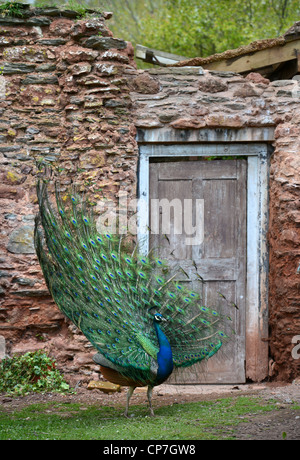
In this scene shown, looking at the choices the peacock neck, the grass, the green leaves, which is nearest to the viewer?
the grass

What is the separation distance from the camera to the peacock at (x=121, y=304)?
4605mm

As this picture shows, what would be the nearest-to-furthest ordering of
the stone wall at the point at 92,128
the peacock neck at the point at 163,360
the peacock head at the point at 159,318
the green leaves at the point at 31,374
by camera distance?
the peacock neck at the point at 163,360 → the peacock head at the point at 159,318 → the green leaves at the point at 31,374 → the stone wall at the point at 92,128

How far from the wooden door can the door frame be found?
0.25 feet

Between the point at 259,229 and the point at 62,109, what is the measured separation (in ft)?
8.17

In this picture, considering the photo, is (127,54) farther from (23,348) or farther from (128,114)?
(23,348)

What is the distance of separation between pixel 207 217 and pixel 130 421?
2.47m

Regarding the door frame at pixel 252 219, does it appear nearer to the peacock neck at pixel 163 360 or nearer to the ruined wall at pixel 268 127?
the ruined wall at pixel 268 127

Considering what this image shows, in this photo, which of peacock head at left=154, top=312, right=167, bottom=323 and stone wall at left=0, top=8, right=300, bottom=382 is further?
stone wall at left=0, top=8, right=300, bottom=382

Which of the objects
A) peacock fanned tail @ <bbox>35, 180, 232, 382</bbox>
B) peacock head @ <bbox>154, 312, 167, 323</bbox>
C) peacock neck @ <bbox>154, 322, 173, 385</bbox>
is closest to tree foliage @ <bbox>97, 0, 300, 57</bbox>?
peacock fanned tail @ <bbox>35, 180, 232, 382</bbox>

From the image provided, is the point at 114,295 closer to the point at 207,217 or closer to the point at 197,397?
the point at 197,397

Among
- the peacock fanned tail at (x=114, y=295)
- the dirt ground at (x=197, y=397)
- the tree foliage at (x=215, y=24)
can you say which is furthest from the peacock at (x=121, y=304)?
the tree foliage at (x=215, y=24)

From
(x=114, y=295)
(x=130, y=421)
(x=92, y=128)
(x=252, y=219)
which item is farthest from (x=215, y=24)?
(x=130, y=421)

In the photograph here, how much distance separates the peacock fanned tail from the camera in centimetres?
468

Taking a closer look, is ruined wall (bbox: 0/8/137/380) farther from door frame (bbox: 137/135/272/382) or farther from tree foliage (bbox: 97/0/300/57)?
tree foliage (bbox: 97/0/300/57)
